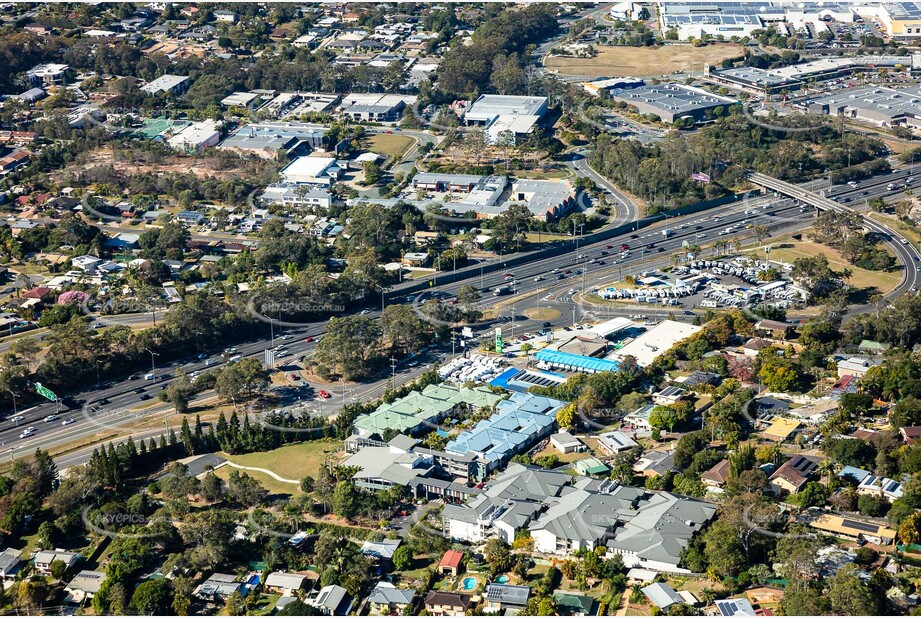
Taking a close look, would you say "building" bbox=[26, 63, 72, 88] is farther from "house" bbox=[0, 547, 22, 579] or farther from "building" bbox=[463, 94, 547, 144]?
"house" bbox=[0, 547, 22, 579]

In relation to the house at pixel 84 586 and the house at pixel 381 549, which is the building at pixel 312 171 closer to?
the house at pixel 381 549

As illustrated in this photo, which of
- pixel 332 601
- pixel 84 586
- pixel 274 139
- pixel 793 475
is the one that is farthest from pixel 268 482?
pixel 274 139

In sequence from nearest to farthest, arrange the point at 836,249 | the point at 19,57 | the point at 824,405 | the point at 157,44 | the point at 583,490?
1. the point at 583,490
2. the point at 824,405
3. the point at 836,249
4. the point at 19,57
5. the point at 157,44

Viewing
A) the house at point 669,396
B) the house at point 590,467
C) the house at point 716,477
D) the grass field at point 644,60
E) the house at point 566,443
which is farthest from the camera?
the grass field at point 644,60

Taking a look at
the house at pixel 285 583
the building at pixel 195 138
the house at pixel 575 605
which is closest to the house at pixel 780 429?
the house at pixel 575 605

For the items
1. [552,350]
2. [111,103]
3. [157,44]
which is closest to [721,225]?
[552,350]

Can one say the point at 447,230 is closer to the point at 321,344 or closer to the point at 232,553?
the point at 321,344
